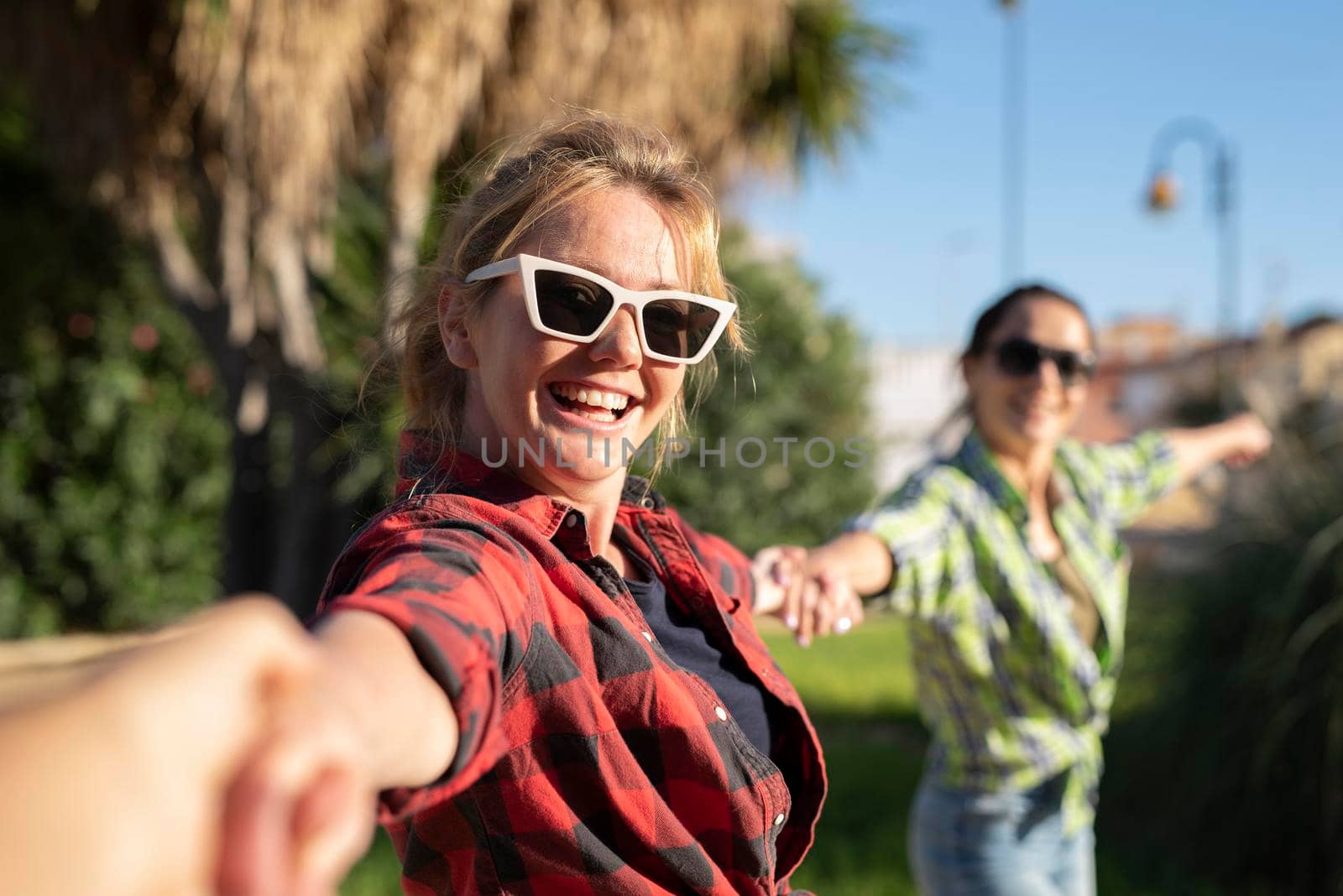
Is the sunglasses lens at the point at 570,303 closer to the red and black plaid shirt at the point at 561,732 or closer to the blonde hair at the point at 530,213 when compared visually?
the blonde hair at the point at 530,213

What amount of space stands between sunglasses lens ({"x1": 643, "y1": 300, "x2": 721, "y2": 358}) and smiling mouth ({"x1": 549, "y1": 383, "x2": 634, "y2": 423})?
0.10m

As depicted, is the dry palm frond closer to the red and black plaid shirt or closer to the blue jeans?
the blue jeans

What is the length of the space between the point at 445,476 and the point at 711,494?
29.9 feet

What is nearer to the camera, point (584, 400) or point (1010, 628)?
point (584, 400)

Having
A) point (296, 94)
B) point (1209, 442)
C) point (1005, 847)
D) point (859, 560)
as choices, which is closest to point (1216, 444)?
point (1209, 442)

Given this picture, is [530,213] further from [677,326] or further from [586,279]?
[677,326]

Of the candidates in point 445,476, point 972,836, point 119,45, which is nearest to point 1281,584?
point 972,836

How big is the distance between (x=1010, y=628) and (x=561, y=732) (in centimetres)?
165

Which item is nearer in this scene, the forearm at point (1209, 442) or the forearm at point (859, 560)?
the forearm at point (859, 560)

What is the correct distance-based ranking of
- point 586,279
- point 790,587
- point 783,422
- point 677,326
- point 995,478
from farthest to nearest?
point 783,422, point 995,478, point 790,587, point 677,326, point 586,279

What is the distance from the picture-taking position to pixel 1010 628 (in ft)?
8.66

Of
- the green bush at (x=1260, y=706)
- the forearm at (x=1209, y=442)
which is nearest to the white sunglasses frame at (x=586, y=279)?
the forearm at (x=1209, y=442)

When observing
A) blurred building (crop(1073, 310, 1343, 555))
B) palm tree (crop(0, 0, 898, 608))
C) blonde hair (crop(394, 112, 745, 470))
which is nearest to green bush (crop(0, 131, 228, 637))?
palm tree (crop(0, 0, 898, 608))

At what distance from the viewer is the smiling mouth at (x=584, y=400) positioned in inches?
61.7
